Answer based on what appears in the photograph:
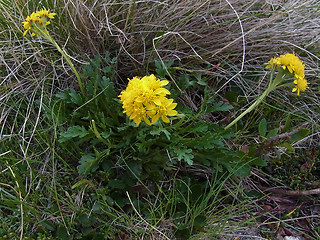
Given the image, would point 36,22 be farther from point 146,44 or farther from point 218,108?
point 218,108

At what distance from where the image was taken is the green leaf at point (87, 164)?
145 centimetres

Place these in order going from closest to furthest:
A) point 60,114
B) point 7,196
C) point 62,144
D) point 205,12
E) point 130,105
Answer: point 130,105, point 7,196, point 62,144, point 60,114, point 205,12

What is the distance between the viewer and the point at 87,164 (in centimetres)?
146

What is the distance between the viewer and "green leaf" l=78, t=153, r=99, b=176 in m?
1.45

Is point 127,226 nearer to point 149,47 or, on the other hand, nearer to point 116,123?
point 116,123

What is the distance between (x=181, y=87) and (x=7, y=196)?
98cm

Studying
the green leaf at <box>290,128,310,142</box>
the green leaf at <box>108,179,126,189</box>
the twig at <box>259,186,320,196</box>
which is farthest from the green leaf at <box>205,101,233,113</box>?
the green leaf at <box>108,179,126,189</box>

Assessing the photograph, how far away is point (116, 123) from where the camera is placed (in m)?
1.59

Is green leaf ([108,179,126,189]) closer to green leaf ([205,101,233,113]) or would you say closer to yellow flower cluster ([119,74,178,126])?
yellow flower cluster ([119,74,178,126])

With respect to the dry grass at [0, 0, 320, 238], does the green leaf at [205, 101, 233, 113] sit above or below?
below

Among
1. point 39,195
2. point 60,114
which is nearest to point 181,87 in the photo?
point 60,114

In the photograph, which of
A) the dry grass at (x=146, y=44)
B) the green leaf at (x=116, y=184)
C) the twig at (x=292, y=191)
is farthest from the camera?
the dry grass at (x=146, y=44)

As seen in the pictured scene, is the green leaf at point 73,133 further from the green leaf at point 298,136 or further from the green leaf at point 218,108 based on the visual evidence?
the green leaf at point 298,136

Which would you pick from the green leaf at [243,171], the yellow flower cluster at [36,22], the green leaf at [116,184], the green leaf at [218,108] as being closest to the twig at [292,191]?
the green leaf at [243,171]
